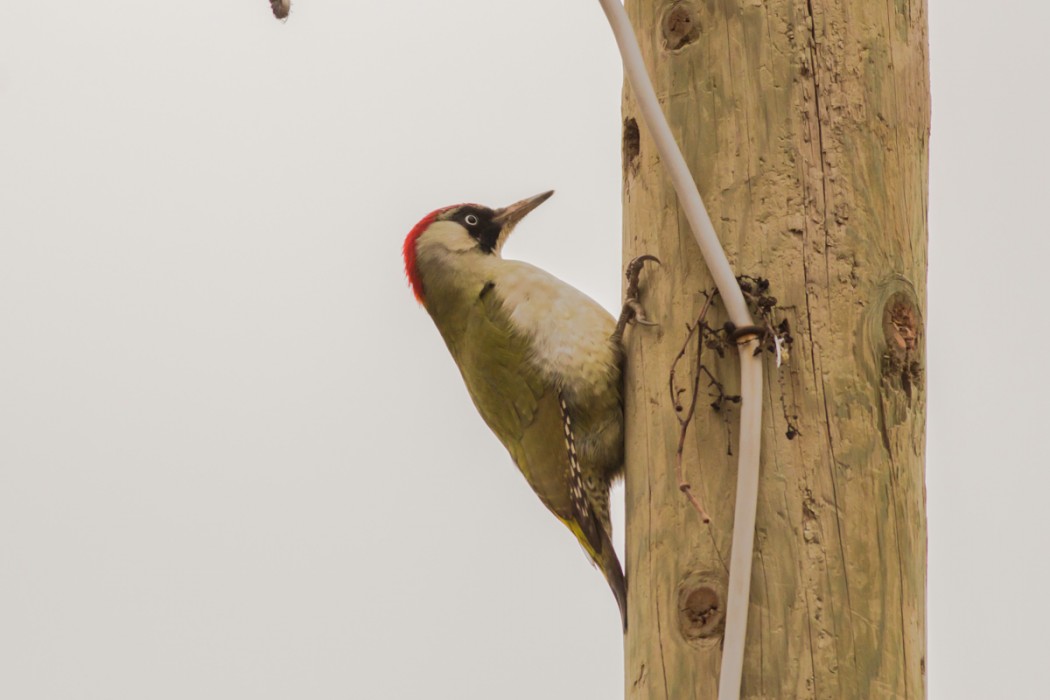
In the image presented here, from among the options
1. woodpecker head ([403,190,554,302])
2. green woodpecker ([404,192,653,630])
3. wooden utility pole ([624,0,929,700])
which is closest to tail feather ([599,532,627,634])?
green woodpecker ([404,192,653,630])

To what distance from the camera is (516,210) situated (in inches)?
144

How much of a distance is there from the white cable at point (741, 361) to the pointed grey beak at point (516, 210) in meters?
1.67

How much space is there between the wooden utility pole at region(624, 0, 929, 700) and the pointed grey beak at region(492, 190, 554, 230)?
1.53 metres

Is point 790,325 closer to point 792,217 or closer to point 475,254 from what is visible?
point 792,217

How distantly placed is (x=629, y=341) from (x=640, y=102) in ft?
1.55

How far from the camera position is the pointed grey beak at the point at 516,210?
364 cm

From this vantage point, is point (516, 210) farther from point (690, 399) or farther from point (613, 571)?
point (690, 399)

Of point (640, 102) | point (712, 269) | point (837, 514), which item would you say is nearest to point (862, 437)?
point (837, 514)

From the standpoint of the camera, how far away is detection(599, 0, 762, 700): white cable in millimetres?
1751

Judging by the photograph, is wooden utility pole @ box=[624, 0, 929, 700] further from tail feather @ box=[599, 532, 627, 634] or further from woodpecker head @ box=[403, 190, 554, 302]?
woodpecker head @ box=[403, 190, 554, 302]

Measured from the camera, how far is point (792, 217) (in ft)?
6.27

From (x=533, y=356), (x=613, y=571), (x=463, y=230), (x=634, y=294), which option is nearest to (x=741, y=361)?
(x=634, y=294)

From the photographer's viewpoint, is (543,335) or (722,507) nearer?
(722,507)

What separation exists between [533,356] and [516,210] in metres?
0.71
